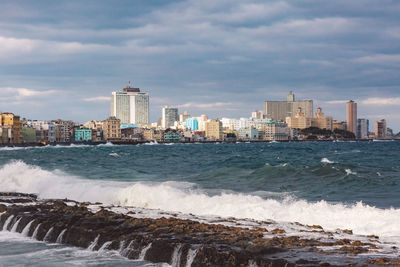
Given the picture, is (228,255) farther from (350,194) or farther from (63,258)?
(350,194)

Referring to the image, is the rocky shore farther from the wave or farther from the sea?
the wave

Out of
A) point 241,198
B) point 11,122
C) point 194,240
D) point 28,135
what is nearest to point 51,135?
point 28,135

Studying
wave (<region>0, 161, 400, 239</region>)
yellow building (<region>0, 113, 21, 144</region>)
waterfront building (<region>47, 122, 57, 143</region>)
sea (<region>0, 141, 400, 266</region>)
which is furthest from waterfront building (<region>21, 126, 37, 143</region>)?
wave (<region>0, 161, 400, 239</region>)

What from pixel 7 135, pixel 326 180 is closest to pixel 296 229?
pixel 326 180

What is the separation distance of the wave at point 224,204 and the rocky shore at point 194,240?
8.02ft

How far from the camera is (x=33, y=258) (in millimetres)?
11461

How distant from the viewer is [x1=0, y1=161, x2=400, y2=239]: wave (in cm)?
1570

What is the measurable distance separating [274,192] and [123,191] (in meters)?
7.62

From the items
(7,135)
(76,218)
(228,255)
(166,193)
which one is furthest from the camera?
(7,135)

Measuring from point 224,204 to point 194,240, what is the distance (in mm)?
8527

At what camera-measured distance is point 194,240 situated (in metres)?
11.0

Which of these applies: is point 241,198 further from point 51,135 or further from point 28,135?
point 51,135

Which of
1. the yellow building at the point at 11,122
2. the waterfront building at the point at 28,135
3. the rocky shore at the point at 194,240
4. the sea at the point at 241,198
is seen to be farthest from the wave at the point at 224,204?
the waterfront building at the point at 28,135

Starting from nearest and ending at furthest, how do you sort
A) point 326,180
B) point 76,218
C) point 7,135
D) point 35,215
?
point 76,218 < point 35,215 < point 326,180 < point 7,135
